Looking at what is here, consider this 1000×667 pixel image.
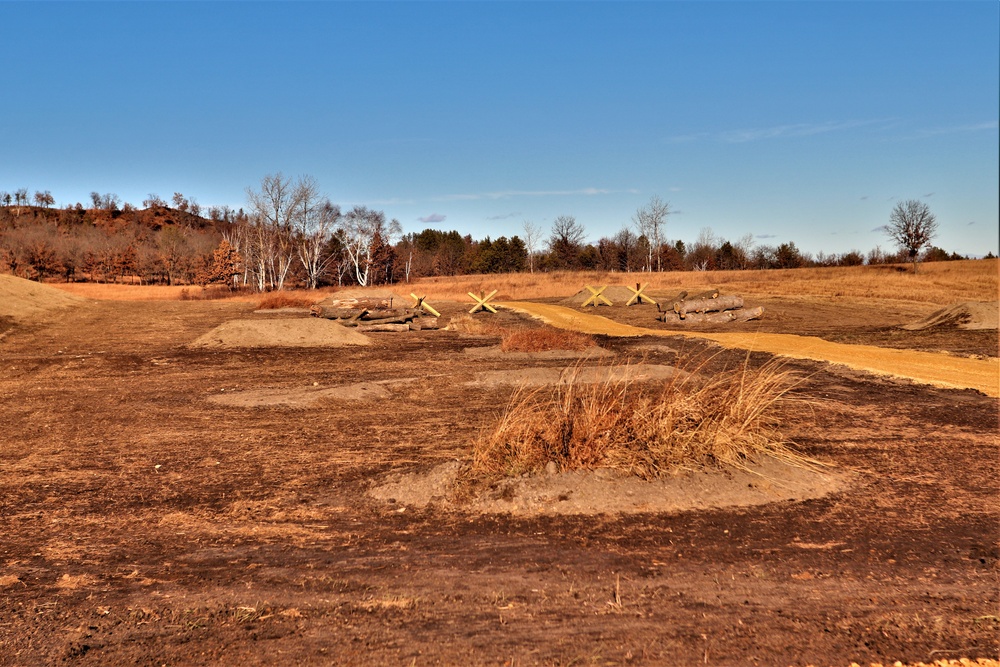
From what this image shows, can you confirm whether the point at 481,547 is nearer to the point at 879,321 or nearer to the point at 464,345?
the point at 464,345

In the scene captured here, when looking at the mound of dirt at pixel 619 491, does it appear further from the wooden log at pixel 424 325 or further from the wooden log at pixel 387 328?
the wooden log at pixel 424 325

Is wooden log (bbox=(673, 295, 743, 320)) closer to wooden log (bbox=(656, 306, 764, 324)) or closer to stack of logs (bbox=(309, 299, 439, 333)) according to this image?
wooden log (bbox=(656, 306, 764, 324))

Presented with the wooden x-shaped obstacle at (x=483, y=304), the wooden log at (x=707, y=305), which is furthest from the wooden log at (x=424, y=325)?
the wooden log at (x=707, y=305)

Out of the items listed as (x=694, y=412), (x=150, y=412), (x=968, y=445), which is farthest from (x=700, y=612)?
(x=150, y=412)

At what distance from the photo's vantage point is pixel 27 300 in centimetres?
3186

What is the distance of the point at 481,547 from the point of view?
5.18 meters

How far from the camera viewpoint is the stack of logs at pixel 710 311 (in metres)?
28.2

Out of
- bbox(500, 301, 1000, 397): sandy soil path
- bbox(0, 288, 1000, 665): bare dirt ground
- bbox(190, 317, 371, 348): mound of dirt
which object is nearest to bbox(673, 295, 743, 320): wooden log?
bbox(500, 301, 1000, 397): sandy soil path

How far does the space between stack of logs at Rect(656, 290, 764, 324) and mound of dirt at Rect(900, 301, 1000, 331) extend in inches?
264

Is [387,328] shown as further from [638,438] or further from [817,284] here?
[817,284]

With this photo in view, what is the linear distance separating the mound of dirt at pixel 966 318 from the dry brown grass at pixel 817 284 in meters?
16.8

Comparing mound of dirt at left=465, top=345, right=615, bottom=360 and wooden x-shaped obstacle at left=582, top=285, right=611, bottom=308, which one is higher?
wooden x-shaped obstacle at left=582, top=285, right=611, bottom=308

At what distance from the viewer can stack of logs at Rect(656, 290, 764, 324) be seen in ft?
92.5

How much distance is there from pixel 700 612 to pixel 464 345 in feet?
55.3
